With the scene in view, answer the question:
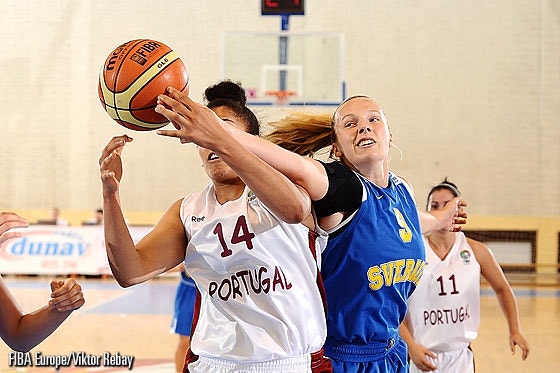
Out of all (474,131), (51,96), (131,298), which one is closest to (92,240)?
(131,298)

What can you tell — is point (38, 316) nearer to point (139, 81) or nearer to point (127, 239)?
point (127, 239)

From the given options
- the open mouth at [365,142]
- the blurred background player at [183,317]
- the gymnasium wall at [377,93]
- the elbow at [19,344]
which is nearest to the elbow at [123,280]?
the elbow at [19,344]

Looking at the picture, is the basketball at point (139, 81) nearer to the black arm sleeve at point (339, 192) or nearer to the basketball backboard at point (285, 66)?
the black arm sleeve at point (339, 192)

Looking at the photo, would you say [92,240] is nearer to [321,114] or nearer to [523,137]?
[523,137]

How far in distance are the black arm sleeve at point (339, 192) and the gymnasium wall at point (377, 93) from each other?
7.41 meters

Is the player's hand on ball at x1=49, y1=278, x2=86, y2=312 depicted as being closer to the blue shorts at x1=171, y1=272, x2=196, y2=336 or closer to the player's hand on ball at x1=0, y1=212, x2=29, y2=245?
the player's hand on ball at x1=0, y1=212, x2=29, y2=245

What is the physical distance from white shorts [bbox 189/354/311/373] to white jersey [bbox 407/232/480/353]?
1.93 meters

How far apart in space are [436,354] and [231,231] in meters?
2.25

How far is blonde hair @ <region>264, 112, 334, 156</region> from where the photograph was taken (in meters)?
2.88

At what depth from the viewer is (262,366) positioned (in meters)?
2.33

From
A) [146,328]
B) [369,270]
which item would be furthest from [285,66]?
[369,270]

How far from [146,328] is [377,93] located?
17.5ft

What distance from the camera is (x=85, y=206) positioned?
13.5 m

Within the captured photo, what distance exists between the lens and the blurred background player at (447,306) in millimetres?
4160
